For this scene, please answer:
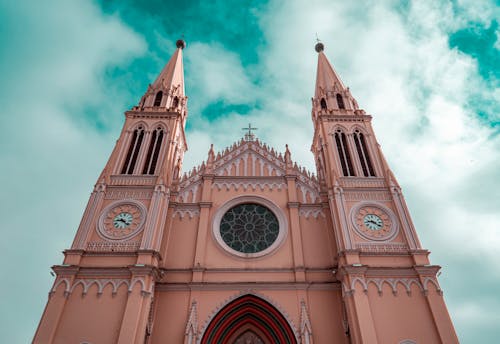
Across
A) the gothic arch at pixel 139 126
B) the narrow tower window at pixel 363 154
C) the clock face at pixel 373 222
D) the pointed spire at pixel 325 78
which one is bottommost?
the clock face at pixel 373 222

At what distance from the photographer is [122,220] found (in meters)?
18.1

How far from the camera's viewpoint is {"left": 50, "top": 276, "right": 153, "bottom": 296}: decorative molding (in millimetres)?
15055

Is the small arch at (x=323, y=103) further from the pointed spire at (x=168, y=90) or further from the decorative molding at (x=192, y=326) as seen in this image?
the decorative molding at (x=192, y=326)

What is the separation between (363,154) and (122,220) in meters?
15.3

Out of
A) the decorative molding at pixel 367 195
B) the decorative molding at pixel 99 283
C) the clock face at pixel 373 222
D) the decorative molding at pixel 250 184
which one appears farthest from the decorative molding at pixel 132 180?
the clock face at pixel 373 222

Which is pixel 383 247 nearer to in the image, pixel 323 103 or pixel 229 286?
pixel 229 286

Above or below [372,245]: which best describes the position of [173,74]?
above

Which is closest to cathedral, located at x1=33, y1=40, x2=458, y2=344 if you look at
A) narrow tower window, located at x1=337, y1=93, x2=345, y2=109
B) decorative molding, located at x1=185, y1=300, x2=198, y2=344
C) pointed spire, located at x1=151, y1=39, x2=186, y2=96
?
decorative molding, located at x1=185, y1=300, x2=198, y2=344

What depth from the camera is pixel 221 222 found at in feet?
62.7

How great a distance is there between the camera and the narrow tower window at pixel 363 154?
20920 millimetres

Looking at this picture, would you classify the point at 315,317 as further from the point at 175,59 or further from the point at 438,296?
the point at 175,59

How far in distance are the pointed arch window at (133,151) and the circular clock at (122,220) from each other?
9.15ft

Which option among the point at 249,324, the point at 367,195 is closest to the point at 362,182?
the point at 367,195

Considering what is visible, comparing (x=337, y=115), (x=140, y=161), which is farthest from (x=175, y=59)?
(x=337, y=115)
